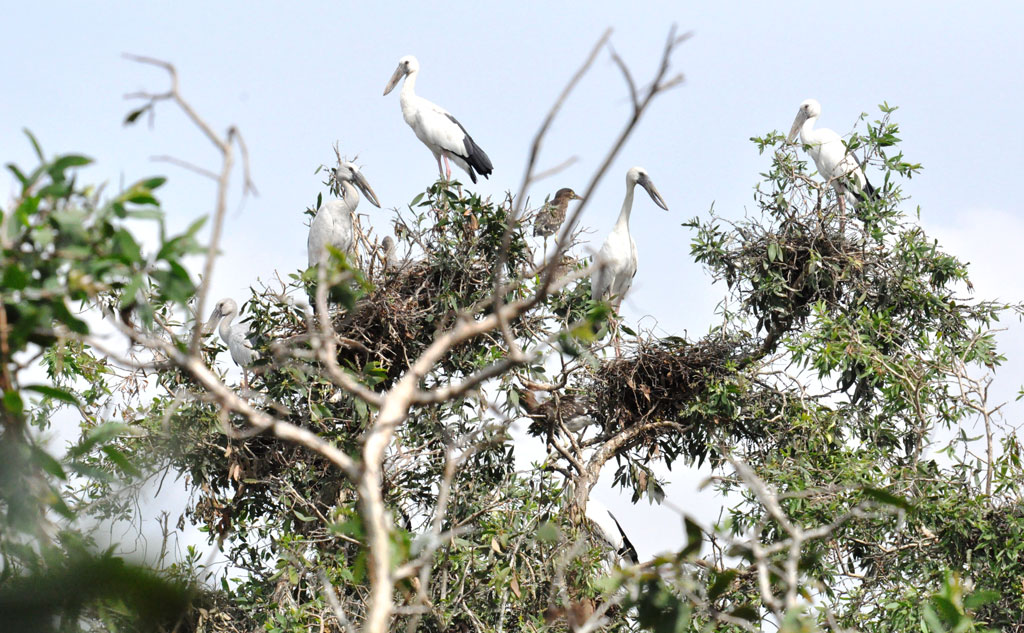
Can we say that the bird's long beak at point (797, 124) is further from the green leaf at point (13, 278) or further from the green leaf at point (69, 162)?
the green leaf at point (13, 278)

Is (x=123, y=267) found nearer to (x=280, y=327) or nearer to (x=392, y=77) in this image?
(x=280, y=327)

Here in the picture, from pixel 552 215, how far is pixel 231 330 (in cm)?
334

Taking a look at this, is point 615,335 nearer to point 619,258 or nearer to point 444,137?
point 619,258

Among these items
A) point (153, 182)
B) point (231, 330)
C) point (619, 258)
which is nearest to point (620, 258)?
point (619, 258)

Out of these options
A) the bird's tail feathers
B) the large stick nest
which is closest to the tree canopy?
the large stick nest

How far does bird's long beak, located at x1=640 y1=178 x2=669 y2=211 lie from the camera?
9.27 meters

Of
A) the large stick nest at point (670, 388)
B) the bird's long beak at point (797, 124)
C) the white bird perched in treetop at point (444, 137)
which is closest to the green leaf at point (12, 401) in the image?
the large stick nest at point (670, 388)

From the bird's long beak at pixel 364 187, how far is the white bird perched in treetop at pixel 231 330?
1337mm

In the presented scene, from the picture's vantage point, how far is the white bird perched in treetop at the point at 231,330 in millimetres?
8398

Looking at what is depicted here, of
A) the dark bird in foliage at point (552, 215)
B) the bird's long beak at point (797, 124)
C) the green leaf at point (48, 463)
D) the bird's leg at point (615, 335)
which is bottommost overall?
the green leaf at point (48, 463)

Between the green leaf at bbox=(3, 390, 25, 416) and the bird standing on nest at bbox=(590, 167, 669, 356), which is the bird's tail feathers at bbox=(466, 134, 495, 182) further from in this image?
the green leaf at bbox=(3, 390, 25, 416)

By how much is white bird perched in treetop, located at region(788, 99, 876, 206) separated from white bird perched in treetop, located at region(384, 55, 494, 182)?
271 cm

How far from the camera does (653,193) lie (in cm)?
927

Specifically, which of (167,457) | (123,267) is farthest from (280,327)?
(123,267)
